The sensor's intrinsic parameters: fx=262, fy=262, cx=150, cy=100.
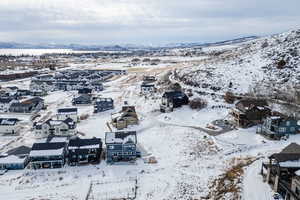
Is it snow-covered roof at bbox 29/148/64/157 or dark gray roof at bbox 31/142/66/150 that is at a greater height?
dark gray roof at bbox 31/142/66/150

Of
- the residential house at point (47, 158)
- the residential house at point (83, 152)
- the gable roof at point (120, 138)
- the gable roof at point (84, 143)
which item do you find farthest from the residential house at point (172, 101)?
the residential house at point (47, 158)

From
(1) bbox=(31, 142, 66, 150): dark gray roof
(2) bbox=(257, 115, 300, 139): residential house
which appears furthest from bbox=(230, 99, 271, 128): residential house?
(1) bbox=(31, 142, 66, 150): dark gray roof

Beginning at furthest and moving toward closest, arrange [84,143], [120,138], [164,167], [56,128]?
Answer: 1. [56,128]
2. [84,143]
3. [120,138]
4. [164,167]

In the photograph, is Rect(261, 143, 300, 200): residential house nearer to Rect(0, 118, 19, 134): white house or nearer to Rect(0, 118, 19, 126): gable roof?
Rect(0, 118, 19, 134): white house

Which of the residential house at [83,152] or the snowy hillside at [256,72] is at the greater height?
the snowy hillside at [256,72]

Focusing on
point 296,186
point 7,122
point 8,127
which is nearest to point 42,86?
point 7,122

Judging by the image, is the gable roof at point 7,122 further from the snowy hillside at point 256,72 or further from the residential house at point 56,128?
the snowy hillside at point 256,72

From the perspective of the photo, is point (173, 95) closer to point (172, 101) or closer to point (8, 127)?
point (172, 101)
